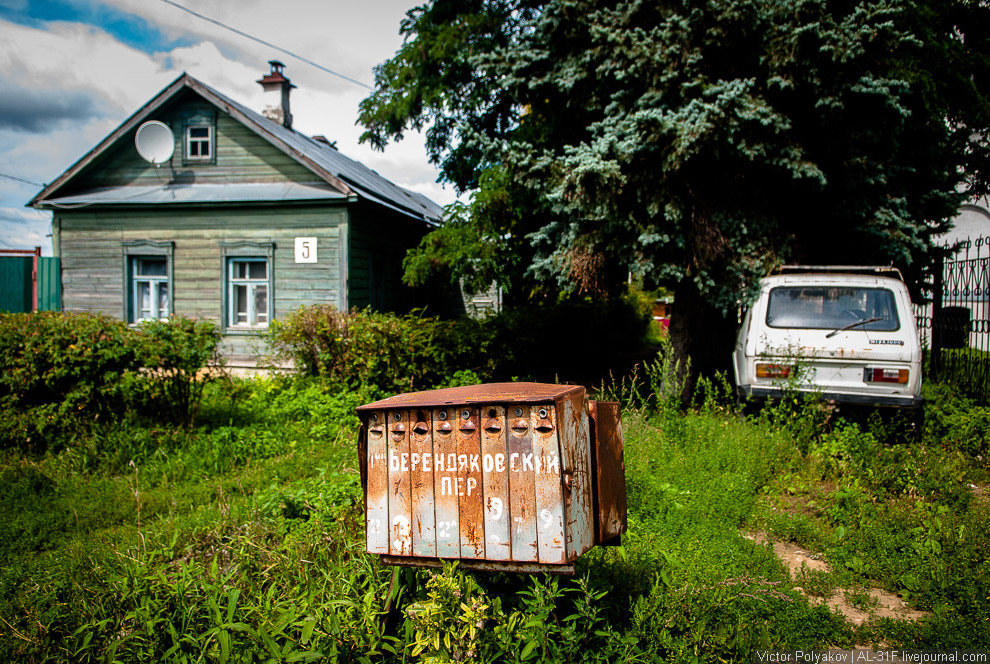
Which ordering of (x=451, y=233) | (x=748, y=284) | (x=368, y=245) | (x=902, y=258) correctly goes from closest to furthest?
(x=748, y=284) → (x=902, y=258) → (x=451, y=233) → (x=368, y=245)

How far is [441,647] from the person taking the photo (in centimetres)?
265

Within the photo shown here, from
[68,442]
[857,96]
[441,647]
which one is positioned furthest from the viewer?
[857,96]

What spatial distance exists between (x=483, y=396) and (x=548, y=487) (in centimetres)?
50

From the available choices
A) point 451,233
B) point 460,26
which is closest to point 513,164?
point 451,233

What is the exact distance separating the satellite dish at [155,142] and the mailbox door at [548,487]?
13.8m

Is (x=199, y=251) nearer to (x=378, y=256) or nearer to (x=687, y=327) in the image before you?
(x=378, y=256)

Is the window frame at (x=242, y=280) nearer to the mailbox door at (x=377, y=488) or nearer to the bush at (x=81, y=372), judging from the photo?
the bush at (x=81, y=372)

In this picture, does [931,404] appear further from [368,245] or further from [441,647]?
[368,245]

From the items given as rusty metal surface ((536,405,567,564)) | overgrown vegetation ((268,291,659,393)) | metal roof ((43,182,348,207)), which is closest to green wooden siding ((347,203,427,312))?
metal roof ((43,182,348,207))

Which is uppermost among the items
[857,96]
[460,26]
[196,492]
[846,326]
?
[460,26]

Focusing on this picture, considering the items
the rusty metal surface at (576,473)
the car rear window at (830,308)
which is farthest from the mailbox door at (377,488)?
the car rear window at (830,308)

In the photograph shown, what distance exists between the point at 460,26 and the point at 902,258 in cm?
719

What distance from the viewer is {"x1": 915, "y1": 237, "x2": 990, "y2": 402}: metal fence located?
741 cm

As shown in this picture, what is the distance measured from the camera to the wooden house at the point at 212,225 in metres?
12.8
